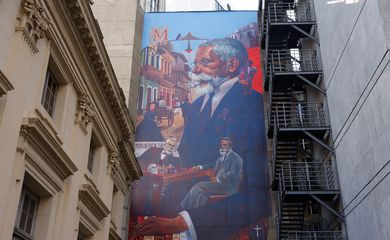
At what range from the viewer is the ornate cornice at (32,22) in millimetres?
11722

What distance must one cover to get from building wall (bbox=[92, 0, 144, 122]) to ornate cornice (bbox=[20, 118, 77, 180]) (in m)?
14.9

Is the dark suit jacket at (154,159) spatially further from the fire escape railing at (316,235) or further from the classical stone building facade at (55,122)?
the fire escape railing at (316,235)

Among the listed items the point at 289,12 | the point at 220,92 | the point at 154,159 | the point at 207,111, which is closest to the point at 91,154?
the point at 154,159

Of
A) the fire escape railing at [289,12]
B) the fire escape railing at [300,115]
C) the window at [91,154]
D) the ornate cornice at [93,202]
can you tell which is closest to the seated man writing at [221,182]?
the fire escape railing at [300,115]

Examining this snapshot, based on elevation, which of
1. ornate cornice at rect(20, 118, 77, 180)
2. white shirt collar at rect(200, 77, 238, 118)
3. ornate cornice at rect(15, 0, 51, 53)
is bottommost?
ornate cornice at rect(20, 118, 77, 180)

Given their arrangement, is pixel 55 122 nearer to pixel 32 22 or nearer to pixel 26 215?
pixel 26 215

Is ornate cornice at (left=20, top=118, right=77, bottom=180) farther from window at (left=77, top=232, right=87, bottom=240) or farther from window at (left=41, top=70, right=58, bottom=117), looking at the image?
window at (left=77, top=232, right=87, bottom=240)

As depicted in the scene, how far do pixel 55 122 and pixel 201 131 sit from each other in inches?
590

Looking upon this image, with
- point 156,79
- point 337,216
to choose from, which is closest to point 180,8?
point 156,79

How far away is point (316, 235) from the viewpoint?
21766 mm

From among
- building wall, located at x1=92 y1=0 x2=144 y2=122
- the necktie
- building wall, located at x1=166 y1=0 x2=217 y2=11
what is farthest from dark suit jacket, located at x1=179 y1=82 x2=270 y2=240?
building wall, located at x1=166 y1=0 x2=217 y2=11

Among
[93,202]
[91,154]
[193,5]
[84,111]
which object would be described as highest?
[193,5]

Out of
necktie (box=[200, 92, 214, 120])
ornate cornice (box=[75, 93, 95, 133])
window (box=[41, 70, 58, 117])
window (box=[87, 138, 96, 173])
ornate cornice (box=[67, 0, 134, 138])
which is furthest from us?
necktie (box=[200, 92, 214, 120])

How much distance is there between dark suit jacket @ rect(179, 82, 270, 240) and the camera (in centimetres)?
2598
